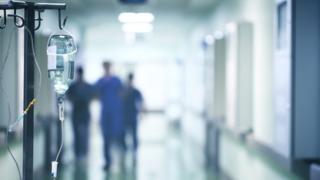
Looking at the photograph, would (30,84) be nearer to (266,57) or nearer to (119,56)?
(266,57)

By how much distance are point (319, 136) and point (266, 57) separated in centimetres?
164

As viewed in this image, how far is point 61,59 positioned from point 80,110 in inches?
188

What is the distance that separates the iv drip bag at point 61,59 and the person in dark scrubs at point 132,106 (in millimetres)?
5198

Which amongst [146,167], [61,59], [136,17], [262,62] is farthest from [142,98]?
[61,59]

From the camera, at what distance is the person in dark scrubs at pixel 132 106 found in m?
8.46

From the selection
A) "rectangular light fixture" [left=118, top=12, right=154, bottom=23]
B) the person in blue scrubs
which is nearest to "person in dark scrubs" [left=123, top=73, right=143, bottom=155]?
the person in blue scrubs

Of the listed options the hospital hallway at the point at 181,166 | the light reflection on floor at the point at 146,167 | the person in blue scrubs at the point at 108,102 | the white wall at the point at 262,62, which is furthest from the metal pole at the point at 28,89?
the person in blue scrubs at the point at 108,102

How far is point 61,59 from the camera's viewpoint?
3150 millimetres

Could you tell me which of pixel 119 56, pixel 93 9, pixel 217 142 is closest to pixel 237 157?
pixel 217 142

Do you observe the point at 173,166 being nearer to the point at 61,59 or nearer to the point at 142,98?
the point at 142,98

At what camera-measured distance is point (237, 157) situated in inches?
294

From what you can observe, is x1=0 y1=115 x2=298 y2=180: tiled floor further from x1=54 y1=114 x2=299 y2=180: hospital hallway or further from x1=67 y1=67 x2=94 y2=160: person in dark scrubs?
x1=67 y1=67 x2=94 y2=160: person in dark scrubs

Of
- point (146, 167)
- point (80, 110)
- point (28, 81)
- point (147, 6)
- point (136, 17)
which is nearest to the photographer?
point (28, 81)

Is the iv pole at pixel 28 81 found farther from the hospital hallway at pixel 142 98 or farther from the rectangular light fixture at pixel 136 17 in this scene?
the rectangular light fixture at pixel 136 17
